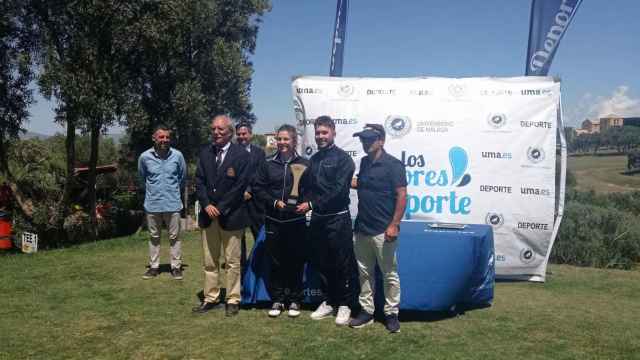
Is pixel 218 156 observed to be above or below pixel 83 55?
below

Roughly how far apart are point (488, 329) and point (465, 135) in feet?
9.23

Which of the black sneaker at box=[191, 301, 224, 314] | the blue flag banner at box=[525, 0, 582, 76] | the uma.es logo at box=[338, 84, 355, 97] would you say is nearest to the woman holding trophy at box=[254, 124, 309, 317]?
the black sneaker at box=[191, 301, 224, 314]

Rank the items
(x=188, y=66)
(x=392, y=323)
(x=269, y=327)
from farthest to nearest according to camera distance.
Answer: (x=188, y=66)
(x=269, y=327)
(x=392, y=323)

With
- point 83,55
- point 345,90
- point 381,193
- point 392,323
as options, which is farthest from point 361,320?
point 83,55

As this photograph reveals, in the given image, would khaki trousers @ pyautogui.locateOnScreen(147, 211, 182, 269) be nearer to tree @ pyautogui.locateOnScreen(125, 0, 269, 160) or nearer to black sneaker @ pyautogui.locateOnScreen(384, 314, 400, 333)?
black sneaker @ pyautogui.locateOnScreen(384, 314, 400, 333)

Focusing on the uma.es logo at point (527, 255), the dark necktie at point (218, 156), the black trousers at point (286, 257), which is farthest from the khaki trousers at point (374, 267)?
the uma.es logo at point (527, 255)

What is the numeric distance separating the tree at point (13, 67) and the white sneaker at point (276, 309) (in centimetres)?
742

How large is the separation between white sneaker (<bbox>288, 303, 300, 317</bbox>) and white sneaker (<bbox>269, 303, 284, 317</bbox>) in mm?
108

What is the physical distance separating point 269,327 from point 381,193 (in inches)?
68.5

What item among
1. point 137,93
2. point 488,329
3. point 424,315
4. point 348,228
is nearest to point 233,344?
point 348,228

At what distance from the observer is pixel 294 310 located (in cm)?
520

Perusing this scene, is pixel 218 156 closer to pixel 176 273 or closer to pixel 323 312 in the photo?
pixel 323 312

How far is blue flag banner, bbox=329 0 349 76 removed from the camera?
10336mm

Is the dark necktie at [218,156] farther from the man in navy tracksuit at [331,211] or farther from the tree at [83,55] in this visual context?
the tree at [83,55]
